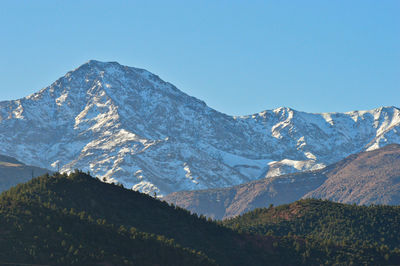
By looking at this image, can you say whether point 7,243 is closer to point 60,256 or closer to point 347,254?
point 60,256

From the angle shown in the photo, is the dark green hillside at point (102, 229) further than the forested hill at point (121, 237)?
Yes

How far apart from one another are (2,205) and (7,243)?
20.6m

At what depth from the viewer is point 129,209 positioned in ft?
591

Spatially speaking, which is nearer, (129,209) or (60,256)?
(60,256)

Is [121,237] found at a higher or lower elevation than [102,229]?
lower

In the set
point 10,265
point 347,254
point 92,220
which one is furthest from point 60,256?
point 347,254

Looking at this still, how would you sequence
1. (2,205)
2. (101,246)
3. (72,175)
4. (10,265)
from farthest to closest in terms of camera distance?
(72,175) → (2,205) → (101,246) → (10,265)

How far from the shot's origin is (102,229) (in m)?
150

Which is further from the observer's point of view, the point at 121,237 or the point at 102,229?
the point at 102,229

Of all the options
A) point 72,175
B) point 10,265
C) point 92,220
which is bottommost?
point 10,265

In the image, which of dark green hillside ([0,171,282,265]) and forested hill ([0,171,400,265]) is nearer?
forested hill ([0,171,400,265])

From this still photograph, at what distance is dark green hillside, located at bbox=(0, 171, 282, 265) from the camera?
137250 mm

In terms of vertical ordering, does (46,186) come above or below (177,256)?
above

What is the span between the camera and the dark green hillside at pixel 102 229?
137 metres
